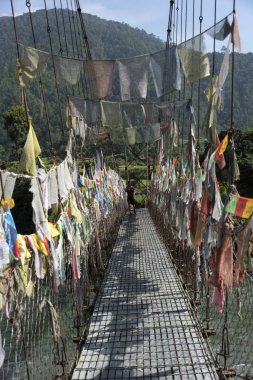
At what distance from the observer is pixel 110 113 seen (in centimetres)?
873

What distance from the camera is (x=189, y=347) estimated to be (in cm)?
306

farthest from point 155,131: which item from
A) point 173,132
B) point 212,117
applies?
point 212,117

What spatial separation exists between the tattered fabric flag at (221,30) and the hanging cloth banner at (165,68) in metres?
1.33

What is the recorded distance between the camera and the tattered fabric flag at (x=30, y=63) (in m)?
3.93

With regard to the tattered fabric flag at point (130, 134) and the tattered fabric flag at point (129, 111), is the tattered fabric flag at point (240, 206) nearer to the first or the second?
the tattered fabric flag at point (129, 111)

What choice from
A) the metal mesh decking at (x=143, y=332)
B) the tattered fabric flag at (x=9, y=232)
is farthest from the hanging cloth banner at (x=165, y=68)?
the tattered fabric flag at (x=9, y=232)

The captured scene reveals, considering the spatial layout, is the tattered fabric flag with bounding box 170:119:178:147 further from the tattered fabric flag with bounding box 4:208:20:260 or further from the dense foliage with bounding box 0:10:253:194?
the tattered fabric flag with bounding box 4:208:20:260

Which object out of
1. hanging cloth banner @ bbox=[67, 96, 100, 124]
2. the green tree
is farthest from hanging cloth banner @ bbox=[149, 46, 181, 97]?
the green tree

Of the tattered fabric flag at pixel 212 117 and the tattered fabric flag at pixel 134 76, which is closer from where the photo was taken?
the tattered fabric flag at pixel 212 117

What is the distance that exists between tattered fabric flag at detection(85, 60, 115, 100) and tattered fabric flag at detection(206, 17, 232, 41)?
219cm

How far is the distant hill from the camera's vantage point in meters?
55.3

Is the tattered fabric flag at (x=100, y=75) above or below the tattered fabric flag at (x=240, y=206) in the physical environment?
above

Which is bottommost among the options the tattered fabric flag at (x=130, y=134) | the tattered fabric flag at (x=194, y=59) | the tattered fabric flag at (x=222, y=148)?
the tattered fabric flag at (x=130, y=134)

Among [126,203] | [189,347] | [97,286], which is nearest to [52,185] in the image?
[189,347]
